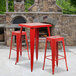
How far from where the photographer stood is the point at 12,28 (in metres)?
11.2

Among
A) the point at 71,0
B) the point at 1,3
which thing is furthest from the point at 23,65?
the point at 1,3

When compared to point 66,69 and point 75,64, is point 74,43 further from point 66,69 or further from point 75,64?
point 66,69

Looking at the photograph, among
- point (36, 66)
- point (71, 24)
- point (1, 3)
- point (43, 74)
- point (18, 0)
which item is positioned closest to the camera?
point (43, 74)

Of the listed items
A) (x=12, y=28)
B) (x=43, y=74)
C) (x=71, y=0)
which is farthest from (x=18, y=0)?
(x=43, y=74)

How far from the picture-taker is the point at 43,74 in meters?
6.14

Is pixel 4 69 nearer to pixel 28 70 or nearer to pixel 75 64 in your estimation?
pixel 28 70

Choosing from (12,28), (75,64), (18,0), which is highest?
(18,0)

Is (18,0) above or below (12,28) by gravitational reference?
above

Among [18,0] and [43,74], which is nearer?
[43,74]

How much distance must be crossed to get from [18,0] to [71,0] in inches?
250

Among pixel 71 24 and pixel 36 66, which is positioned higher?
pixel 71 24

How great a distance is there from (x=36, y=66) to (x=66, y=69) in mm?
1161

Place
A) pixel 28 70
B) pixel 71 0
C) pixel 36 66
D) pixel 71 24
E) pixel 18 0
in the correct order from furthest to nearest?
pixel 71 0, pixel 18 0, pixel 71 24, pixel 36 66, pixel 28 70

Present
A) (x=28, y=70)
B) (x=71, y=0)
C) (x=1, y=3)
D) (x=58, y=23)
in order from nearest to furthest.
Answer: (x=28, y=70) → (x=58, y=23) → (x=71, y=0) → (x=1, y=3)
